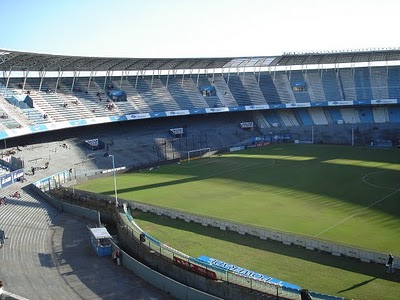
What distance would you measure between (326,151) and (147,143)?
2524cm

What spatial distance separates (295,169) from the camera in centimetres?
4762

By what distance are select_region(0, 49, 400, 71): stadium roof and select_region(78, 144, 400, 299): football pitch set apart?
1692cm

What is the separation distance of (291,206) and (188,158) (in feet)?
91.9

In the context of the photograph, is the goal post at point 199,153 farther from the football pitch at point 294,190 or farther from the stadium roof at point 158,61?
the stadium roof at point 158,61

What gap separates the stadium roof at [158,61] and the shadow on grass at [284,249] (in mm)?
30990

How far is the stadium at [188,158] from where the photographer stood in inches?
893

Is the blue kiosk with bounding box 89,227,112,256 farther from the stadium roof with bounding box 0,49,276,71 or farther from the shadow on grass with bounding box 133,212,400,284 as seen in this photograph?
the stadium roof with bounding box 0,49,276,71

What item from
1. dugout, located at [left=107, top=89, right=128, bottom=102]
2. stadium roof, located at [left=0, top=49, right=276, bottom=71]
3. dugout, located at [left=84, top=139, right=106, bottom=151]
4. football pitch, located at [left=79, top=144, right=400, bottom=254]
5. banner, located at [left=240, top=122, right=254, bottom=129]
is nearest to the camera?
football pitch, located at [left=79, top=144, right=400, bottom=254]

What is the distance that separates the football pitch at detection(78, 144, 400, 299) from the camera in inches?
858

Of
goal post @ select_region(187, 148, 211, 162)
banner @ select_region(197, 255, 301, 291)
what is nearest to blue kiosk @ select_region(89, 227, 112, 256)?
banner @ select_region(197, 255, 301, 291)

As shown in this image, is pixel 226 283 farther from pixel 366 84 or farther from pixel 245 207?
pixel 366 84

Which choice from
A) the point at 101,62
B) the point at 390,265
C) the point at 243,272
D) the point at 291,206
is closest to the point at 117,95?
the point at 101,62

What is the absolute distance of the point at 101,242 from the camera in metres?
27.5

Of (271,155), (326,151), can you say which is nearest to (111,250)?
(271,155)
